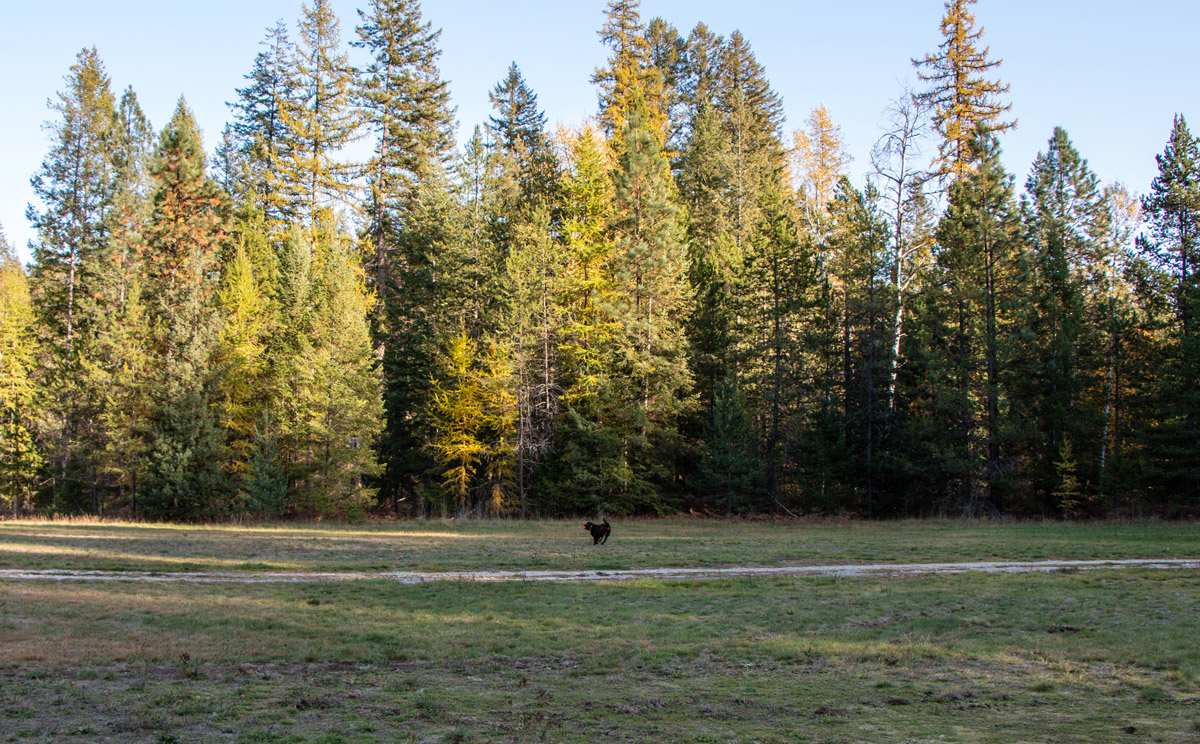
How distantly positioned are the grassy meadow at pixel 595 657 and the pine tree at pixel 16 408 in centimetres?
2923

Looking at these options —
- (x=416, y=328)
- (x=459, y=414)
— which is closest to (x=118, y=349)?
(x=416, y=328)

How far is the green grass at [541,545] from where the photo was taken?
1819 cm

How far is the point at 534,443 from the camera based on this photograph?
40.2 meters

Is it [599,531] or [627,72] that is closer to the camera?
[599,531]

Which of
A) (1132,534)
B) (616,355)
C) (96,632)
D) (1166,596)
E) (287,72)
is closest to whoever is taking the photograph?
(96,632)

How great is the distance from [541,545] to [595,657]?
13681 millimetres

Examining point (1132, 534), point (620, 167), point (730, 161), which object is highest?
point (730, 161)

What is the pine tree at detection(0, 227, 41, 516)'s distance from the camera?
4266 cm

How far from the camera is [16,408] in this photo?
43.8 meters

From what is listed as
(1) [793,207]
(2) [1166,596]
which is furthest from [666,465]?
(2) [1166,596]

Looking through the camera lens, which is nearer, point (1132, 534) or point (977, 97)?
point (1132, 534)

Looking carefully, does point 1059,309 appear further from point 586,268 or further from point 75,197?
point 75,197

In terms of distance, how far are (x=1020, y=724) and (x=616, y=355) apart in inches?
1270

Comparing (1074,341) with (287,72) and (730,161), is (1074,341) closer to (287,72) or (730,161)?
(730,161)
